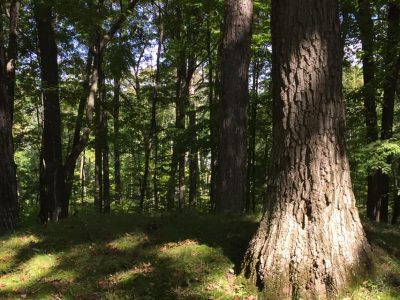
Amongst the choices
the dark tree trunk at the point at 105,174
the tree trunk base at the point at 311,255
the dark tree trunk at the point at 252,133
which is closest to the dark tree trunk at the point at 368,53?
the dark tree trunk at the point at 252,133

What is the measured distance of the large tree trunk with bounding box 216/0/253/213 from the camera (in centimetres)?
827

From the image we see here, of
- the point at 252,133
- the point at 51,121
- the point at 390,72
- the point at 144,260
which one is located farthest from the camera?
the point at 252,133

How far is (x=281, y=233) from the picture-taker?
434cm

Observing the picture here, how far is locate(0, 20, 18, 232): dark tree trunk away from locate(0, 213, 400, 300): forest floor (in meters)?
0.95

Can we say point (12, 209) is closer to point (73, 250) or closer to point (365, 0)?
point (73, 250)

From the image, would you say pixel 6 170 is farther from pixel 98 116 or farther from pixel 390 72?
pixel 390 72

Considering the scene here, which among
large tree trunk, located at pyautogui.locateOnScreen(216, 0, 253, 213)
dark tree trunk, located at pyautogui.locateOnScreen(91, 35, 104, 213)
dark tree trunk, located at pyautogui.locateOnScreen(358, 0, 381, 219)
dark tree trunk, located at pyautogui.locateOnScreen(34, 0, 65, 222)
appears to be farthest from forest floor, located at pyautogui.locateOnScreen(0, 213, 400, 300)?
dark tree trunk, located at pyautogui.locateOnScreen(91, 35, 104, 213)

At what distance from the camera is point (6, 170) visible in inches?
316

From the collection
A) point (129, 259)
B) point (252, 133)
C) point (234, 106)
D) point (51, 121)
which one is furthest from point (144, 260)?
point (252, 133)

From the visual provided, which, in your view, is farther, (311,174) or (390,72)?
(390,72)

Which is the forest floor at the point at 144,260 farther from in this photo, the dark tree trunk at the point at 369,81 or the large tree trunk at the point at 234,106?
the dark tree trunk at the point at 369,81

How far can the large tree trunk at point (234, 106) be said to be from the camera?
8.27m

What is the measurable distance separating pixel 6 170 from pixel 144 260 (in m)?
4.10

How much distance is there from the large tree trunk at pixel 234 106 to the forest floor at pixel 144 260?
123cm
